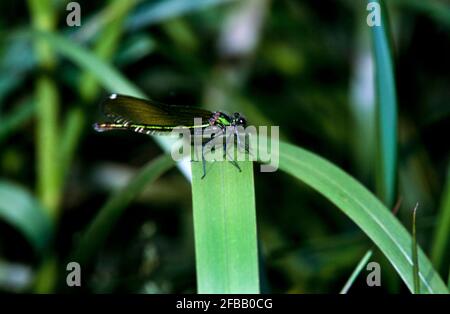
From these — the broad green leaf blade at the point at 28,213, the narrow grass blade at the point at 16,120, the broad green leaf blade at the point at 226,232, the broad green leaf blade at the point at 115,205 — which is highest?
the narrow grass blade at the point at 16,120

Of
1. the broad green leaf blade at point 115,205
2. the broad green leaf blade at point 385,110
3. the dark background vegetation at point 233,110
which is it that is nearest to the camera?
the broad green leaf blade at point 385,110

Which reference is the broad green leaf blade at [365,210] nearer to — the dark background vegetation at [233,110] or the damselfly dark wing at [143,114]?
the damselfly dark wing at [143,114]

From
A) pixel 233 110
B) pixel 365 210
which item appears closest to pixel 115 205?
pixel 365 210

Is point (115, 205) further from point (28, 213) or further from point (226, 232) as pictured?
point (28, 213)

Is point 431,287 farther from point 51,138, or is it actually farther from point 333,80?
point 333,80

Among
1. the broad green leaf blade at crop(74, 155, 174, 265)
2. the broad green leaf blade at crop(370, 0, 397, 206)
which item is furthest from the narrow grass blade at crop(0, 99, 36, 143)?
the broad green leaf blade at crop(370, 0, 397, 206)

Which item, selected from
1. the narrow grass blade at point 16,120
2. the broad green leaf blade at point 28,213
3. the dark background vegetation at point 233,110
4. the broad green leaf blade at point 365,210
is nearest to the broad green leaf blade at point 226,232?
the broad green leaf blade at point 365,210

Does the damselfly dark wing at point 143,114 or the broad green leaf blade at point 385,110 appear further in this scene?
the damselfly dark wing at point 143,114
